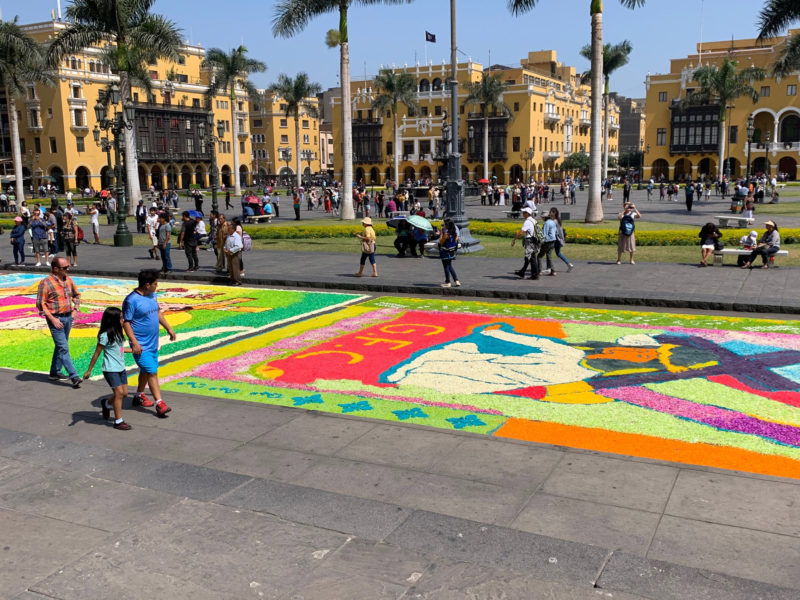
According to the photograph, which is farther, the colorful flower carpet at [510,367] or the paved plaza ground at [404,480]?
the colorful flower carpet at [510,367]

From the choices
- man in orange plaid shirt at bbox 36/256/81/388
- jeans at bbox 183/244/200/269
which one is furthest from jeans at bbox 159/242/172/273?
man in orange plaid shirt at bbox 36/256/81/388

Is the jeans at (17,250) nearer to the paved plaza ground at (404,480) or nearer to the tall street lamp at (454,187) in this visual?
the paved plaza ground at (404,480)

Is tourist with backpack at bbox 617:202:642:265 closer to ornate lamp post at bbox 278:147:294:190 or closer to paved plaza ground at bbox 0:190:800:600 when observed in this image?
paved plaza ground at bbox 0:190:800:600

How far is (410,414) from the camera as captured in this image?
26.1 feet

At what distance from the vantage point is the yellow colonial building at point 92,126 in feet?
242

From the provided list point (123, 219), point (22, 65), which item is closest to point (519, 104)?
point (22, 65)

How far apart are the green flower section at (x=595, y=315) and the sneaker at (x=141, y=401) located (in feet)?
22.1

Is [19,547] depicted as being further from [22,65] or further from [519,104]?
[519,104]

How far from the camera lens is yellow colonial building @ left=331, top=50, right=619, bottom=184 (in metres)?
92.4

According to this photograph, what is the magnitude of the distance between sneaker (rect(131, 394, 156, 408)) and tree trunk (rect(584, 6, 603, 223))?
2231 cm

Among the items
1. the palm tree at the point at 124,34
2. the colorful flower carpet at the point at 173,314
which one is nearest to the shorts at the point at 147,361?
the colorful flower carpet at the point at 173,314

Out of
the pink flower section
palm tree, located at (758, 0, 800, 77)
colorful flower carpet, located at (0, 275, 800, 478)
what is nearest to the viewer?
colorful flower carpet, located at (0, 275, 800, 478)

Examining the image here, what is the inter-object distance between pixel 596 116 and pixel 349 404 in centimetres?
2263

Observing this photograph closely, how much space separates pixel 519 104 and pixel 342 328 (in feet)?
277
